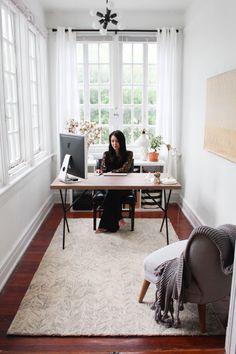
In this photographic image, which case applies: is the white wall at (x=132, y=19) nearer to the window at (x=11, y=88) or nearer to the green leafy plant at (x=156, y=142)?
the window at (x=11, y=88)

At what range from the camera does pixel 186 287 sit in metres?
2.04

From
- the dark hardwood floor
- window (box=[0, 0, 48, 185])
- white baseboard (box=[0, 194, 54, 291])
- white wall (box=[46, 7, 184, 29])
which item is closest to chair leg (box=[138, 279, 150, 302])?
the dark hardwood floor

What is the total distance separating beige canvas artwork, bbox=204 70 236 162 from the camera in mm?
2771

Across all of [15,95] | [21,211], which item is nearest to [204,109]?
[15,95]

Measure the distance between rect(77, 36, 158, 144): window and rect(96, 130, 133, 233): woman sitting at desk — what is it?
1.10 metres

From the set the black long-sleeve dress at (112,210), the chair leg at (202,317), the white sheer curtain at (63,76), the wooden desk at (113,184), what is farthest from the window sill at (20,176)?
the chair leg at (202,317)

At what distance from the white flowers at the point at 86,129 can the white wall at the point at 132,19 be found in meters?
1.40

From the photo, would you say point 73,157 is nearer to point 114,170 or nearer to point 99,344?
point 114,170

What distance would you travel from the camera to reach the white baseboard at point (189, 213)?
13.0 ft

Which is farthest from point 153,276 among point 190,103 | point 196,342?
point 190,103

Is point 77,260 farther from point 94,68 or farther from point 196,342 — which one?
point 94,68

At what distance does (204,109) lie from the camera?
3.71 metres

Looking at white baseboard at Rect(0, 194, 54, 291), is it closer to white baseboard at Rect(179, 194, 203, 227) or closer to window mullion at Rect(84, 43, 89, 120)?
window mullion at Rect(84, 43, 89, 120)

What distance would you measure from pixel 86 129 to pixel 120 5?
5.74 feet
